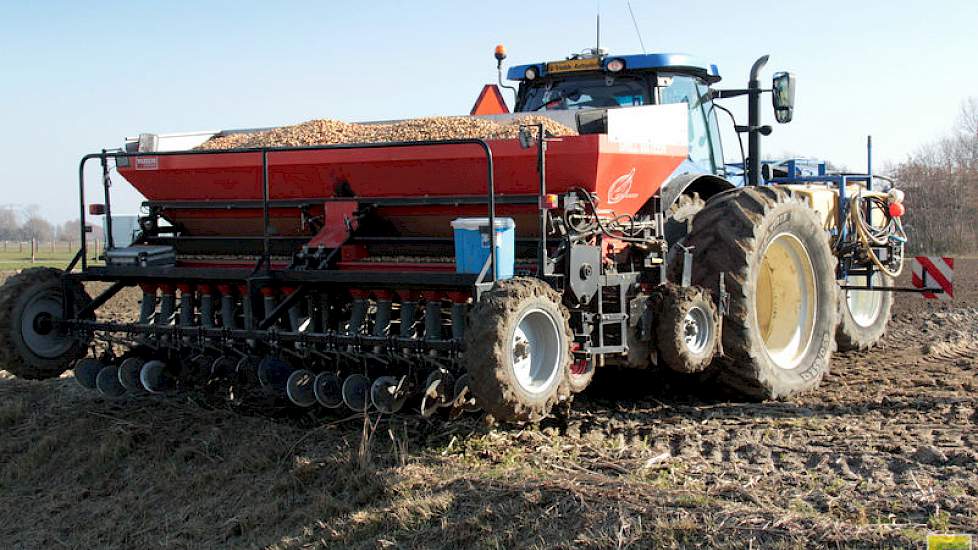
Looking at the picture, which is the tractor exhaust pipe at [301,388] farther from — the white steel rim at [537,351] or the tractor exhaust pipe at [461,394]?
the white steel rim at [537,351]

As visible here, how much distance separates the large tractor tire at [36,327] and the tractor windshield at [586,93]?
396 centimetres

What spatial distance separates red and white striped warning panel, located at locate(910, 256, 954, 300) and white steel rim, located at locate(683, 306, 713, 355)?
11.6 feet

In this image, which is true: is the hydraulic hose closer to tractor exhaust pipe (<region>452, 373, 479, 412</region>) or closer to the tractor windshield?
the tractor windshield

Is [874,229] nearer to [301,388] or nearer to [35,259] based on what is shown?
[301,388]

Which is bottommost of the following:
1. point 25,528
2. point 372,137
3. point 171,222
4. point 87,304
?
point 25,528

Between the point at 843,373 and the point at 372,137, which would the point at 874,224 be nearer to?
the point at 843,373

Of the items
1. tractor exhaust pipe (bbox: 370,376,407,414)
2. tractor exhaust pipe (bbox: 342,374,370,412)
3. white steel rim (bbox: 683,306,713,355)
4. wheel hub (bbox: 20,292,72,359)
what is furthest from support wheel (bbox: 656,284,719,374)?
wheel hub (bbox: 20,292,72,359)

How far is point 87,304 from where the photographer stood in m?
6.96

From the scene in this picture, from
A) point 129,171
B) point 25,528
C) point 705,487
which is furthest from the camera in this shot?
point 129,171

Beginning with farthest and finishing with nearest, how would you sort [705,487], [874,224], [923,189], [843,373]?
[923,189] → [874,224] → [843,373] → [705,487]

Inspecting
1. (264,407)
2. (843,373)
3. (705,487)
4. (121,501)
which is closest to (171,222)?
(264,407)

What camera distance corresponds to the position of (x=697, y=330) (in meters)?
6.16

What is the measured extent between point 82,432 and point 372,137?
264 cm

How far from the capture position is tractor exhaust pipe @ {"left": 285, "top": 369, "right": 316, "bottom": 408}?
587 cm
